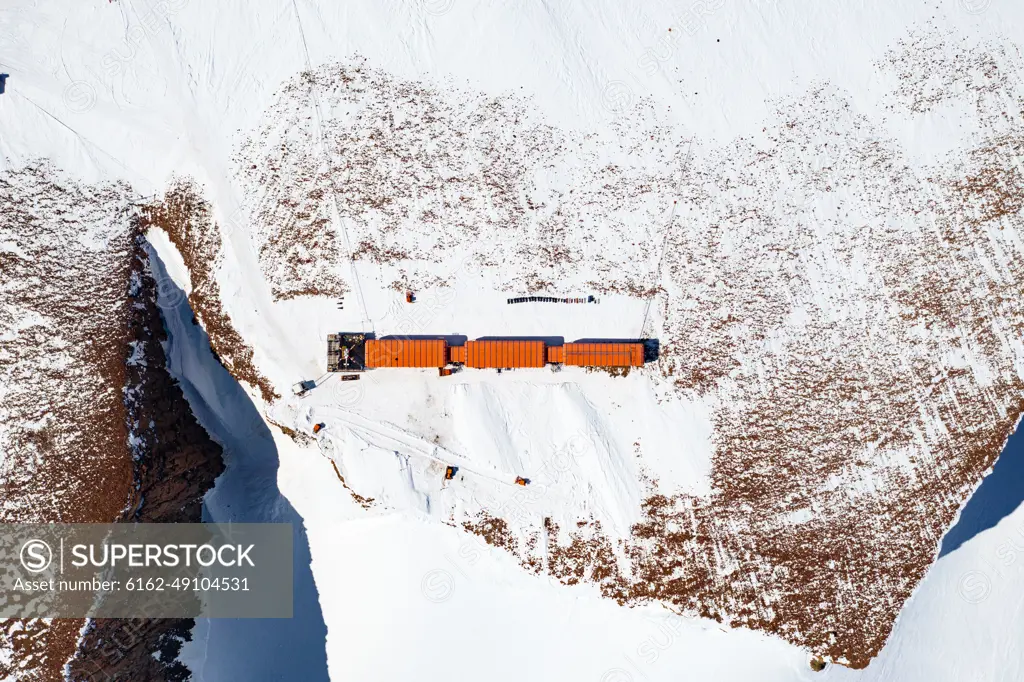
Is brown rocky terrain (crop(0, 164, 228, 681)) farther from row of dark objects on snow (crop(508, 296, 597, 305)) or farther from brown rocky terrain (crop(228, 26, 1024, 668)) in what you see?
row of dark objects on snow (crop(508, 296, 597, 305))

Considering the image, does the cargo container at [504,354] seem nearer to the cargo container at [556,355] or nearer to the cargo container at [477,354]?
the cargo container at [477,354]

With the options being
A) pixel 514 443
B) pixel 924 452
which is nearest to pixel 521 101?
pixel 514 443

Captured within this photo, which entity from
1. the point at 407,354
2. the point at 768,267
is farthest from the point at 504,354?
the point at 768,267

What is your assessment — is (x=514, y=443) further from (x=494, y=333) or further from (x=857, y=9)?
(x=857, y=9)

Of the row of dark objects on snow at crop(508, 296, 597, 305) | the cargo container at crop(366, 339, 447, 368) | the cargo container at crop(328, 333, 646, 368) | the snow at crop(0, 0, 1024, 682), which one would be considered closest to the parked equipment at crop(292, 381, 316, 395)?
the snow at crop(0, 0, 1024, 682)

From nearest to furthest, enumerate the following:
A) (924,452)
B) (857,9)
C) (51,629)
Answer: (51,629), (924,452), (857,9)

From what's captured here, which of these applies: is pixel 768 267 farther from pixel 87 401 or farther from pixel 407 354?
pixel 87 401

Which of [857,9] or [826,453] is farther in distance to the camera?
[857,9]
